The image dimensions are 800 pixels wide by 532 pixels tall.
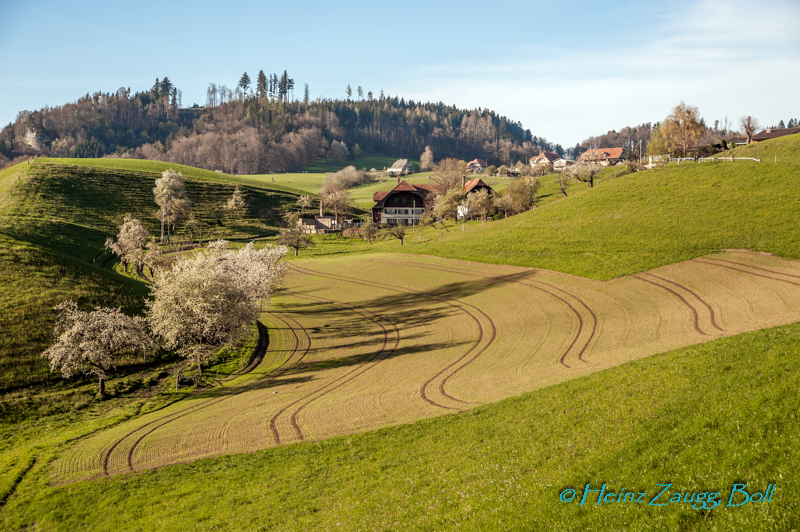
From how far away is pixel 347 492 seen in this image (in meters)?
17.4

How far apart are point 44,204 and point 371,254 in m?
83.5

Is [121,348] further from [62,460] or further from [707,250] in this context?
[707,250]

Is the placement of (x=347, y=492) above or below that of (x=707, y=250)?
below

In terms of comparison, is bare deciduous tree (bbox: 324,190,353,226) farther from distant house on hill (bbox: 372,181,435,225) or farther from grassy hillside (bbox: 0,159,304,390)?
grassy hillside (bbox: 0,159,304,390)

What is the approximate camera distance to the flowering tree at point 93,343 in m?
34.8

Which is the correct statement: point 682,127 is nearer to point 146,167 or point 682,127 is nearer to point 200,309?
point 200,309

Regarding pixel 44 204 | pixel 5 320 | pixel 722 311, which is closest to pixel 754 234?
pixel 722 311

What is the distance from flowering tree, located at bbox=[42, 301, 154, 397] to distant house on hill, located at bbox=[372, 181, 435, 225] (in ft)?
349

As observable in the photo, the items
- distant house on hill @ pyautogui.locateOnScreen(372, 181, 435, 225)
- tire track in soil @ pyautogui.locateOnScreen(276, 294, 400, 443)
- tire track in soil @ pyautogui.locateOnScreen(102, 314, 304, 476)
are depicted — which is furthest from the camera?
distant house on hill @ pyautogui.locateOnScreen(372, 181, 435, 225)

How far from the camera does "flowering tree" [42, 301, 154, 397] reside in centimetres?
3484

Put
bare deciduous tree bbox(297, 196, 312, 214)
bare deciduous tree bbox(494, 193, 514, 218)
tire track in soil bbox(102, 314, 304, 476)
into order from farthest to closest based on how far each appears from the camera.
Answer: bare deciduous tree bbox(297, 196, 312, 214), bare deciduous tree bbox(494, 193, 514, 218), tire track in soil bbox(102, 314, 304, 476)

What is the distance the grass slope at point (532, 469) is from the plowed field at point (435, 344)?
113 inches

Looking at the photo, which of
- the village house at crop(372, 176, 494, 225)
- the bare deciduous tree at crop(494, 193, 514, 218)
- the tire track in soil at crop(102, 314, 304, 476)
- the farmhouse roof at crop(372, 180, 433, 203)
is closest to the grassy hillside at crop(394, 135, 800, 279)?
the bare deciduous tree at crop(494, 193, 514, 218)

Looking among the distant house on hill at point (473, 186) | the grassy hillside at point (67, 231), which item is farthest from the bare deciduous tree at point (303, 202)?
the distant house on hill at point (473, 186)
